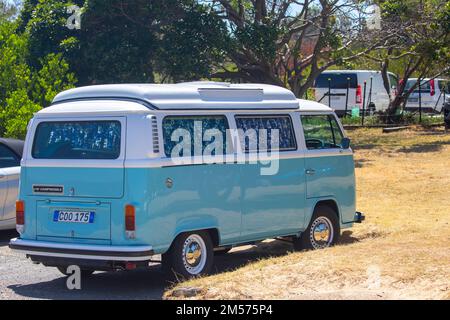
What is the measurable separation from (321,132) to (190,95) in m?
2.53

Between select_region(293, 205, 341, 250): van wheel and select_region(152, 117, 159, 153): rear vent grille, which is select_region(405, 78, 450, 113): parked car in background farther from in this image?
select_region(152, 117, 159, 153): rear vent grille

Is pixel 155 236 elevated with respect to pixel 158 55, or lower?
lower

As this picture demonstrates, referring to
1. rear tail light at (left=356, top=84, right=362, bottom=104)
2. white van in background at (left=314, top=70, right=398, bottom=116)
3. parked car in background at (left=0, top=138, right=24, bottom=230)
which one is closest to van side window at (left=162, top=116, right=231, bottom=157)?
parked car in background at (left=0, top=138, right=24, bottom=230)

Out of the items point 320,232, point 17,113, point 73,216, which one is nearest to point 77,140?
point 73,216

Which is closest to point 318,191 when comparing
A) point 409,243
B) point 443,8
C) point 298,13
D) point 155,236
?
point 409,243

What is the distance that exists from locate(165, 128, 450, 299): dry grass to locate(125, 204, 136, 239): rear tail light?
72cm

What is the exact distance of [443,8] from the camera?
2556 cm

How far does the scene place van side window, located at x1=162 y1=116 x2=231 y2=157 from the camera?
9047mm

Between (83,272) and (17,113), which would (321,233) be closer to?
(83,272)

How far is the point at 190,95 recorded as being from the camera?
31.0 ft

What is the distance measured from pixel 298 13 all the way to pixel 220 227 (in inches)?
630

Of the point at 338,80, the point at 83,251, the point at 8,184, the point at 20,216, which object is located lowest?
the point at 83,251
